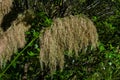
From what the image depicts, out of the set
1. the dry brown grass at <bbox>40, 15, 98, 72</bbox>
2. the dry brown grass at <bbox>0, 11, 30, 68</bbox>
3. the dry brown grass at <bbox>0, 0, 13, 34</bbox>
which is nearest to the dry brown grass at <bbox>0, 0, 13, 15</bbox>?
the dry brown grass at <bbox>0, 0, 13, 34</bbox>

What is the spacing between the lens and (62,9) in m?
4.55

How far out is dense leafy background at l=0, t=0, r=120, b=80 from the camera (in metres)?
4.48

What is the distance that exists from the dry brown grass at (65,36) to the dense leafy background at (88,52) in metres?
1.38

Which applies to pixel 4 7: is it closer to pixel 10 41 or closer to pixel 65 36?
pixel 10 41

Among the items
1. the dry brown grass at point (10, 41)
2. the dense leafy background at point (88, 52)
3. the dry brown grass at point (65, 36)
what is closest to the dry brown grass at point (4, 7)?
the dense leafy background at point (88, 52)

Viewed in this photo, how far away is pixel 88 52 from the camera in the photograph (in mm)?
4469

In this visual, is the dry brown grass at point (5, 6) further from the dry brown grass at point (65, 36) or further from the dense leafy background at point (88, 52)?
the dry brown grass at point (65, 36)

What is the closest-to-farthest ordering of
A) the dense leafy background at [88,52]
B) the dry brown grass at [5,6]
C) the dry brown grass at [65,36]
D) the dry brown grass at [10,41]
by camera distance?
the dry brown grass at [65,36] < the dry brown grass at [10,41] < the dry brown grass at [5,6] < the dense leafy background at [88,52]

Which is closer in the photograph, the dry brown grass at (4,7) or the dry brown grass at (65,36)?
the dry brown grass at (65,36)

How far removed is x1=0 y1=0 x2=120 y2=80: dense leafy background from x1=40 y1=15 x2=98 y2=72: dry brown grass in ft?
4.54

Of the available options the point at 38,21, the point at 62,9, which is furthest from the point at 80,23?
the point at 62,9

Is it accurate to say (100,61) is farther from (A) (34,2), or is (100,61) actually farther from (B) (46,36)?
(B) (46,36)

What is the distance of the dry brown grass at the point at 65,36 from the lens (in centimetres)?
287

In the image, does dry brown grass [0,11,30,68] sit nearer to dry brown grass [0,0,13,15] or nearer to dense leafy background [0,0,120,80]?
dry brown grass [0,0,13,15]
